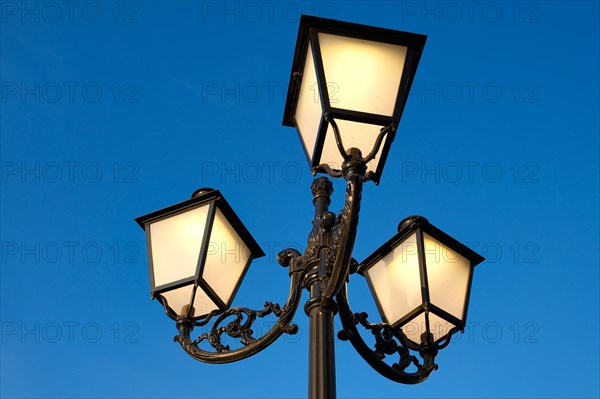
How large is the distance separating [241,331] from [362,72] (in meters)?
1.51

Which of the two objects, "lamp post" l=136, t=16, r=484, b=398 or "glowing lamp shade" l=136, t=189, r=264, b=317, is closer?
"lamp post" l=136, t=16, r=484, b=398

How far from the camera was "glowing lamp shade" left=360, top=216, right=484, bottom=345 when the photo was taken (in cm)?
465

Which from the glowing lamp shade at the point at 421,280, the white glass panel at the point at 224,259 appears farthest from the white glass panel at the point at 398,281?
the white glass panel at the point at 224,259

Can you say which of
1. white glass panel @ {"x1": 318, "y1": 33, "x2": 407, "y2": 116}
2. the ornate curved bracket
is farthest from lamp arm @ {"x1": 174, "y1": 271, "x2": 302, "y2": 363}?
white glass panel @ {"x1": 318, "y1": 33, "x2": 407, "y2": 116}

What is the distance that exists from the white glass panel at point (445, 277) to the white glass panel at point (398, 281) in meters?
0.07

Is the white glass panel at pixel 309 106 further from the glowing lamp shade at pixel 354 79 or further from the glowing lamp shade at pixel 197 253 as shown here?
the glowing lamp shade at pixel 197 253

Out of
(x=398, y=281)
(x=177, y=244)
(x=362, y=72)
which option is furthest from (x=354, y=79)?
(x=177, y=244)

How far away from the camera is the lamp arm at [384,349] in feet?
14.0

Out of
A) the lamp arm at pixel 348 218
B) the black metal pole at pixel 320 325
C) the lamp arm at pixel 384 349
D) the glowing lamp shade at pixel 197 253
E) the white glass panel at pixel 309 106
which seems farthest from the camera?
the glowing lamp shade at pixel 197 253

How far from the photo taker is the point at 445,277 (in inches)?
188

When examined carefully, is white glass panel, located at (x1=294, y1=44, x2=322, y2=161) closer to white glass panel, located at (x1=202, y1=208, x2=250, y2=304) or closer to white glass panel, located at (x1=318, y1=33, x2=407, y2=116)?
white glass panel, located at (x1=318, y1=33, x2=407, y2=116)

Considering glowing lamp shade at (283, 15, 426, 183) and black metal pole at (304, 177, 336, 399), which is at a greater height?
glowing lamp shade at (283, 15, 426, 183)

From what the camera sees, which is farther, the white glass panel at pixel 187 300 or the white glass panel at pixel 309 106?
the white glass panel at pixel 187 300

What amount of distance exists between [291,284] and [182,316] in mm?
673
